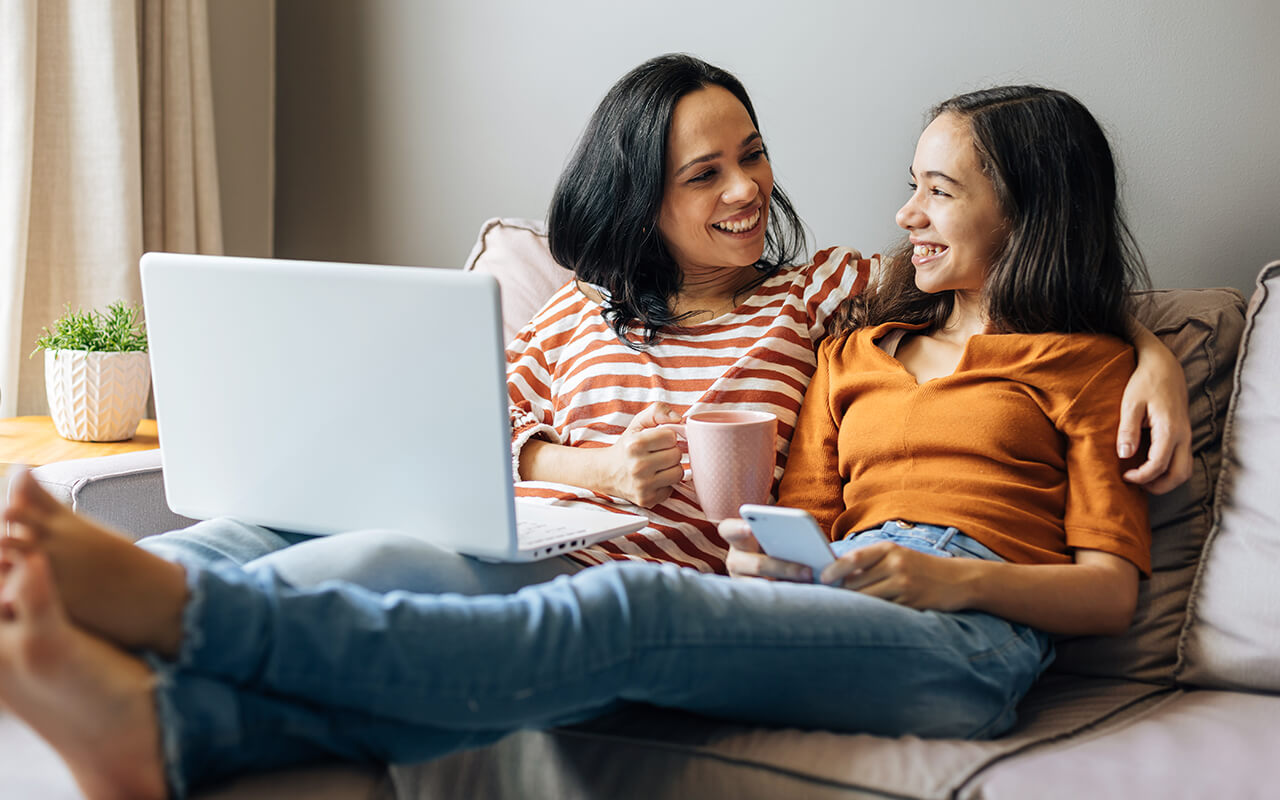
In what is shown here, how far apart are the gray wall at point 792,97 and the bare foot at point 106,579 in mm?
1388

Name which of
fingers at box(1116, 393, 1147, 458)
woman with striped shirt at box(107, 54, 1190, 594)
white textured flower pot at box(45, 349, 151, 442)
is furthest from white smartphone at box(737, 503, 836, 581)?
white textured flower pot at box(45, 349, 151, 442)

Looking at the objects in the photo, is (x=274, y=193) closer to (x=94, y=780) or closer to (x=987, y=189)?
(x=987, y=189)

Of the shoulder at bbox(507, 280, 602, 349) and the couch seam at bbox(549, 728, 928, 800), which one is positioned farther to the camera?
the shoulder at bbox(507, 280, 602, 349)

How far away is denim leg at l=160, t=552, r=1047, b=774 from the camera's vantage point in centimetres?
84

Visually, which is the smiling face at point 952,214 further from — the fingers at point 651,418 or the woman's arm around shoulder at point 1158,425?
the fingers at point 651,418

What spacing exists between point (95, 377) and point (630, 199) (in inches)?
38.2

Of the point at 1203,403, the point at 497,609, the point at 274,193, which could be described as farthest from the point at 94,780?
the point at 274,193

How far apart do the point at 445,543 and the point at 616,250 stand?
0.63 meters

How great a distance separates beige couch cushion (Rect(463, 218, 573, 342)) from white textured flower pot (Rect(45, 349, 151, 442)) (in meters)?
0.61

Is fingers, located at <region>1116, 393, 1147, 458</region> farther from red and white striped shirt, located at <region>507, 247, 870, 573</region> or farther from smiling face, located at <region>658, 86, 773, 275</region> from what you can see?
smiling face, located at <region>658, 86, 773, 275</region>

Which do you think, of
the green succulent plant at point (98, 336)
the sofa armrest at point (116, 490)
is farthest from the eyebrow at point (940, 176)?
the green succulent plant at point (98, 336)

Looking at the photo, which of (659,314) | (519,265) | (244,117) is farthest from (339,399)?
(244,117)

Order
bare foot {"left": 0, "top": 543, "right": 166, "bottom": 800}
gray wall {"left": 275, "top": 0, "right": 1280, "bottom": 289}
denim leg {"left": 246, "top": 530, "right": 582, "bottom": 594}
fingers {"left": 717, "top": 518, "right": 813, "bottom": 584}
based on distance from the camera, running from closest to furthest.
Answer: bare foot {"left": 0, "top": 543, "right": 166, "bottom": 800} < denim leg {"left": 246, "top": 530, "right": 582, "bottom": 594} < fingers {"left": 717, "top": 518, "right": 813, "bottom": 584} < gray wall {"left": 275, "top": 0, "right": 1280, "bottom": 289}

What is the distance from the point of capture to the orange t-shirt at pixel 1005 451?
4.03ft
